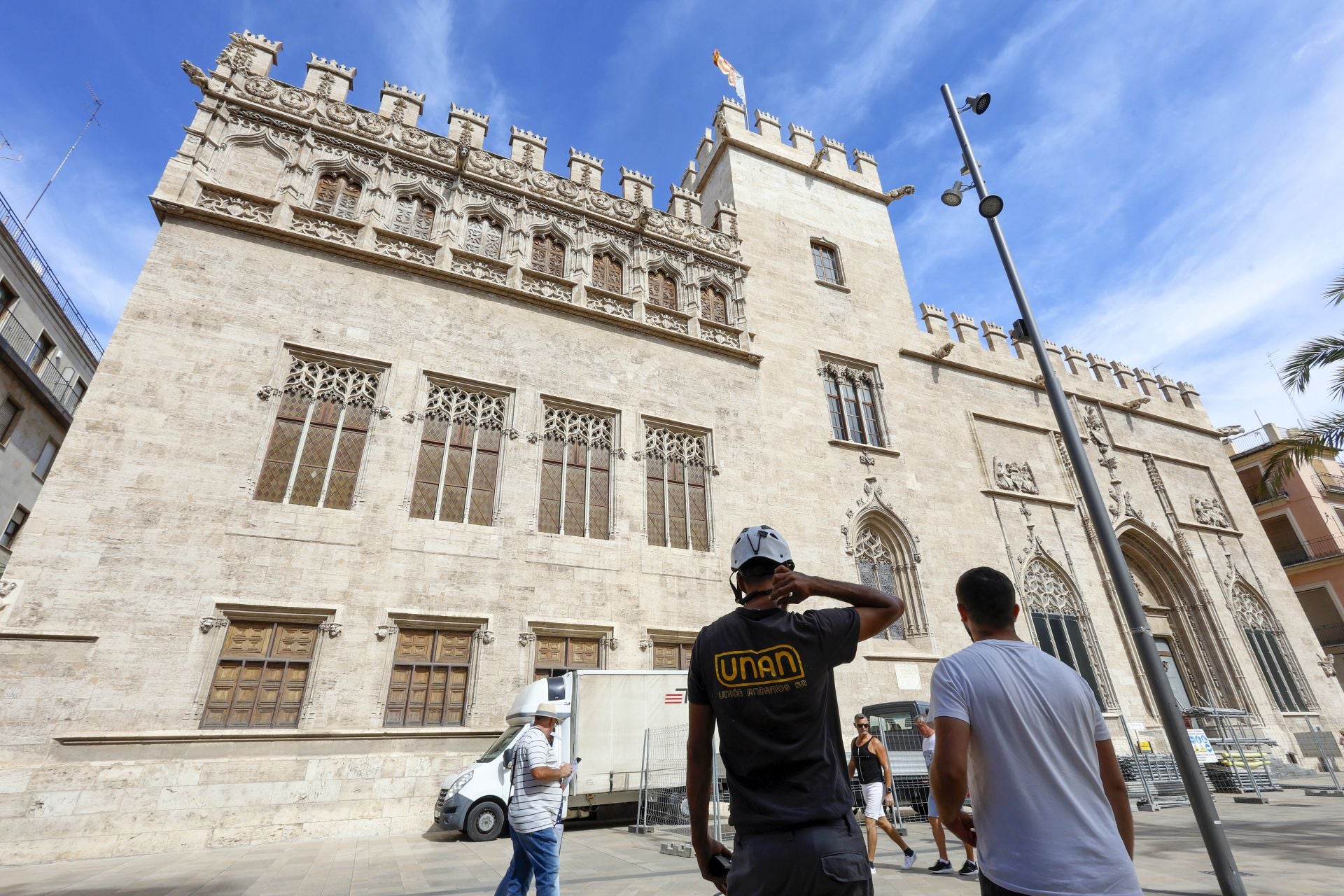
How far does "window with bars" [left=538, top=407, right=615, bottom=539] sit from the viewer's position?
43.2 ft

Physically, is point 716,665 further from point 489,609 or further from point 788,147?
point 788,147

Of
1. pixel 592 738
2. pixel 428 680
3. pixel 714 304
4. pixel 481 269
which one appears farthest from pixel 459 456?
pixel 714 304

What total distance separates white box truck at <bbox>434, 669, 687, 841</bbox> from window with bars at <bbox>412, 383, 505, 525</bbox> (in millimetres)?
3689

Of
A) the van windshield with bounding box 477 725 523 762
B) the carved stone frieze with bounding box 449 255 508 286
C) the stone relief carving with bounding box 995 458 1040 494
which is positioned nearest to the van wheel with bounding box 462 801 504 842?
the van windshield with bounding box 477 725 523 762

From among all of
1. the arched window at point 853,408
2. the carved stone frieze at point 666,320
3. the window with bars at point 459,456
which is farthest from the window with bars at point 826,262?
the window with bars at point 459,456

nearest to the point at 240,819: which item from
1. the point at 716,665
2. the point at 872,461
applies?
the point at 716,665

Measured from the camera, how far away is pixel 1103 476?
2181 cm

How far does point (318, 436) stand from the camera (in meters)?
11.9

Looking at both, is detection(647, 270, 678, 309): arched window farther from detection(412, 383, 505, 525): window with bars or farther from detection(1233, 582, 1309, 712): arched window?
detection(1233, 582, 1309, 712): arched window

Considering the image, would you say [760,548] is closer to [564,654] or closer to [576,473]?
[564,654]

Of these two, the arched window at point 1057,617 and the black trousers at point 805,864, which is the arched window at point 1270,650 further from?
the black trousers at point 805,864

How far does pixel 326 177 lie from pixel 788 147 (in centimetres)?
1501

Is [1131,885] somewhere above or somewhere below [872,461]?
below

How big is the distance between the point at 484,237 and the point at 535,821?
13865 mm
